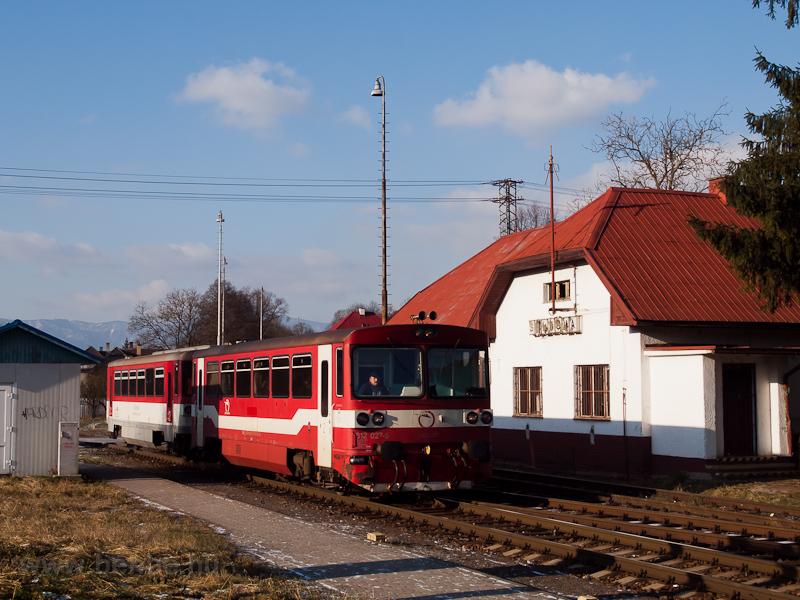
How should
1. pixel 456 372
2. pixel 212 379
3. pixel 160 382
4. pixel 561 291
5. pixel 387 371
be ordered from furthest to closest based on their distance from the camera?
pixel 160 382, pixel 561 291, pixel 212 379, pixel 456 372, pixel 387 371

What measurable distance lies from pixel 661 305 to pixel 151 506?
38.4ft

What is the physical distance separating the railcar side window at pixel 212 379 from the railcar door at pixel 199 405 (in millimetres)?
353

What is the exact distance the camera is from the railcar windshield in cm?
1287

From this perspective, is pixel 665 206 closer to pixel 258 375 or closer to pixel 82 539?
pixel 258 375

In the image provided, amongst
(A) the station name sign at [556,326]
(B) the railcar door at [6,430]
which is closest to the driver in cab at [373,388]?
(B) the railcar door at [6,430]

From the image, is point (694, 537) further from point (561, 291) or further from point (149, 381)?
point (149, 381)

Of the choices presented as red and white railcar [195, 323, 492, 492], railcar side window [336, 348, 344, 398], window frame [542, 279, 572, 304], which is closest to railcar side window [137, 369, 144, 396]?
red and white railcar [195, 323, 492, 492]

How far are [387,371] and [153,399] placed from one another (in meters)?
13.1

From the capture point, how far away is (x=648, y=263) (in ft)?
66.8

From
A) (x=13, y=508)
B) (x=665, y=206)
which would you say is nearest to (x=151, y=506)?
(x=13, y=508)

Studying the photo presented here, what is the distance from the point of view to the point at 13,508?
12.4m

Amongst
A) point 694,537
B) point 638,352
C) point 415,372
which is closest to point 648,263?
point 638,352

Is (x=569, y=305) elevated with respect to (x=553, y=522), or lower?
elevated

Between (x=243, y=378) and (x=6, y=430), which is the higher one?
(x=243, y=378)
